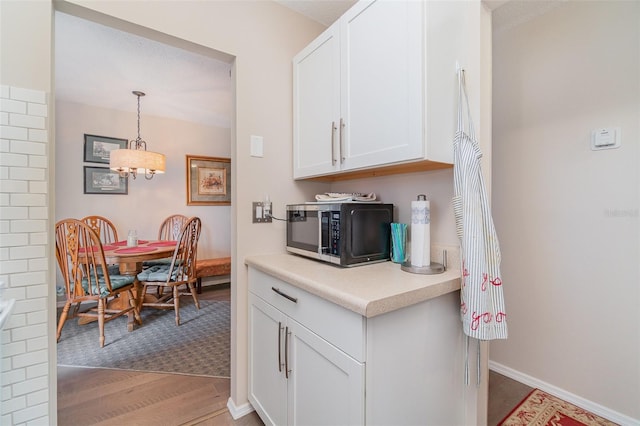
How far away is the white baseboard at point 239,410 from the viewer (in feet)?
4.95

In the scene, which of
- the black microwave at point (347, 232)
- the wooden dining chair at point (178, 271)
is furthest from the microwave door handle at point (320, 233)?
the wooden dining chair at point (178, 271)

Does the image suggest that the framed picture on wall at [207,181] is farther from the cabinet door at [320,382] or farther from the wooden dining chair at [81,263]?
the cabinet door at [320,382]

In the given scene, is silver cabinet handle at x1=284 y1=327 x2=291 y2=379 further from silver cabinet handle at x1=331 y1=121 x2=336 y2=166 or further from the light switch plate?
the light switch plate

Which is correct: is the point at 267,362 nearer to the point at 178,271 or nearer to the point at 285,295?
the point at 285,295

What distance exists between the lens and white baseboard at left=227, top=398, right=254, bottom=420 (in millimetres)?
1509

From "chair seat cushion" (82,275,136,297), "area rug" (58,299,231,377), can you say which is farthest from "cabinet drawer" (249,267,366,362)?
"chair seat cushion" (82,275,136,297)

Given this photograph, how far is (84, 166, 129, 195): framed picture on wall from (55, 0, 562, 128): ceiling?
2.56 feet

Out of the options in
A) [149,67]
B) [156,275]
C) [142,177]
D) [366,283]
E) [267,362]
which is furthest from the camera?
[142,177]

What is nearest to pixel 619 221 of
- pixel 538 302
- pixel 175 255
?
pixel 538 302

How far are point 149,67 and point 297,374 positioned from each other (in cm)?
270

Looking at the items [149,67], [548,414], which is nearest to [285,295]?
[548,414]

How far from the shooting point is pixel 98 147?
3.31 metres

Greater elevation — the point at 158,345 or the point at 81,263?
the point at 81,263

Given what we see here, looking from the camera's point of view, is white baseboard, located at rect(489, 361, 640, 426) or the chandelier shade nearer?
white baseboard, located at rect(489, 361, 640, 426)
